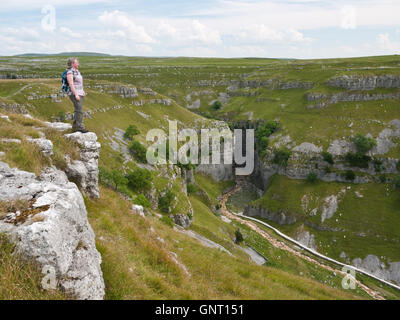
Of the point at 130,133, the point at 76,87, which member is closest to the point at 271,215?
the point at 130,133

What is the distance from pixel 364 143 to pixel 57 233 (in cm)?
9978

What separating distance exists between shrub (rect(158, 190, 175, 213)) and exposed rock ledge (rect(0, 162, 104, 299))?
4758cm

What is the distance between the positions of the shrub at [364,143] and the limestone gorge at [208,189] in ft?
1.48

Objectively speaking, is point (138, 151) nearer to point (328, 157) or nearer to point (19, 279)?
point (19, 279)

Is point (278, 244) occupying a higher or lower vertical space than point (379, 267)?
higher

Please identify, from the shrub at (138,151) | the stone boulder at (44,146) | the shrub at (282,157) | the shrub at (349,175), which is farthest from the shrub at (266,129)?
the stone boulder at (44,146)

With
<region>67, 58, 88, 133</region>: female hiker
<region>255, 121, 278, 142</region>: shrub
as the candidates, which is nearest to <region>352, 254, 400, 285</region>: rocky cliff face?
<region>255, 121, 278, 142</region>: shrub

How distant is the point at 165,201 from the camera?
56750 mm

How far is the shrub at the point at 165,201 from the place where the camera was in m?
56.5

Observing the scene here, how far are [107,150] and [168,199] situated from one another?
1835 centimetres

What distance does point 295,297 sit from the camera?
1441 cm

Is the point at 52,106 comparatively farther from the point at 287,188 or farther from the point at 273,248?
the point at 287,188

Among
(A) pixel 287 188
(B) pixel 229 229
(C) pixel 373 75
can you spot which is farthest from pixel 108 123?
(C) pixel 373 75

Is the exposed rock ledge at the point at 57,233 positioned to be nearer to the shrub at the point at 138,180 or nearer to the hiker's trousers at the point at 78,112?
the hiker's trousers at the point at 78,112
